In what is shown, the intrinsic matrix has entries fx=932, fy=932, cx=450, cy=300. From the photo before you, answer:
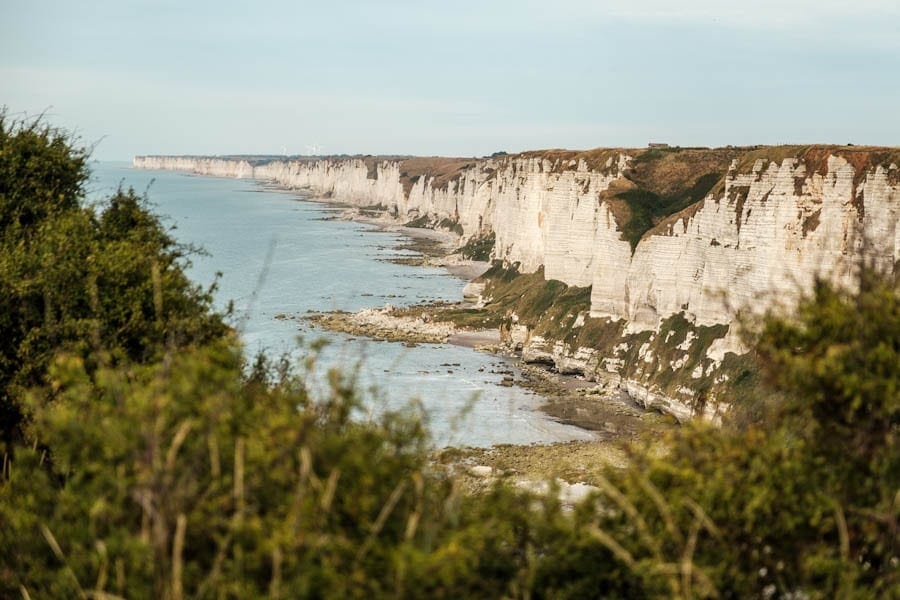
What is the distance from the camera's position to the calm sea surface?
55438mm

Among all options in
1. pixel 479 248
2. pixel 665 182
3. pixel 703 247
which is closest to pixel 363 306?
pixel 665 182

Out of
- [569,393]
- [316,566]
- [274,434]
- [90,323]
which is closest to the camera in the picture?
[316,566]

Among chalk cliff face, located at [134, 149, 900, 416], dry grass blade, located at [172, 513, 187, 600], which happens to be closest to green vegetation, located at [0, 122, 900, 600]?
dry grass blade, located at [172, 513, 187, 600]

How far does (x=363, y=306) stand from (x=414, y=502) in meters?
90.1

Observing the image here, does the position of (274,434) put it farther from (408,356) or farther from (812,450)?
(408,356)

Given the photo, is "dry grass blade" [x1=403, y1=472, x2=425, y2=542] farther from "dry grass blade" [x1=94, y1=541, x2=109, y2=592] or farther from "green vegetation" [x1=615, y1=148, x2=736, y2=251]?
"green vegetation" [x1=615, y1=148, x2=736, y2=251]

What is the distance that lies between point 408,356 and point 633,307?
760 inches

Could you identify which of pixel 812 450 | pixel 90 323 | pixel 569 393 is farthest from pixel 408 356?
pixel 812 450

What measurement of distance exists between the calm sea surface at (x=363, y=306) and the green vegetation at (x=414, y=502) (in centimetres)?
142

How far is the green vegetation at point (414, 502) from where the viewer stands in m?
11.0

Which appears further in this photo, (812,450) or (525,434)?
(525,434)

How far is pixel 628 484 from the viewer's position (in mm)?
14078

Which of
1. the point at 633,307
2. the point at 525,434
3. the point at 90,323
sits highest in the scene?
the point at 90,323

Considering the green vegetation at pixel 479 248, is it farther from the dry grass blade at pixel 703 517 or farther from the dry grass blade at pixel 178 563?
the dry grass blade at pixel 178 563
